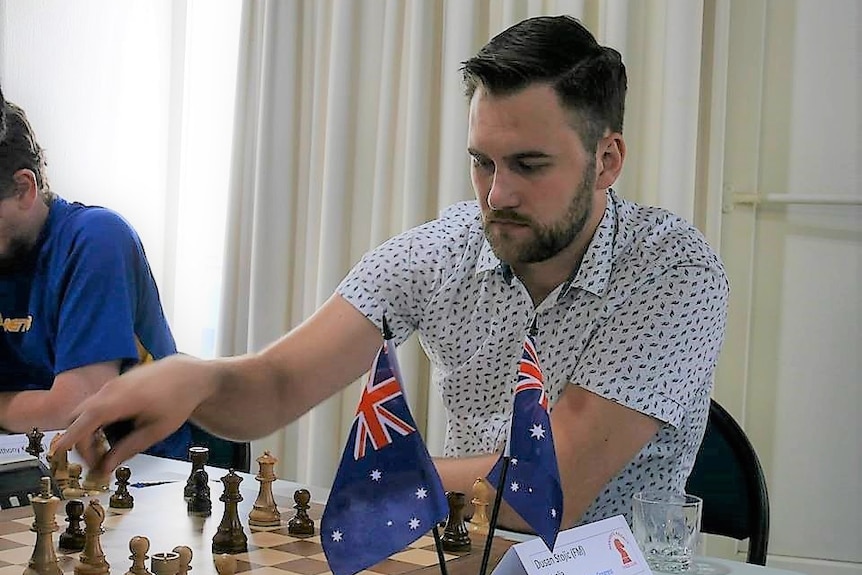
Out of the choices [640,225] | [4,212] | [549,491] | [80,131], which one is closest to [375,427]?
[549,491]

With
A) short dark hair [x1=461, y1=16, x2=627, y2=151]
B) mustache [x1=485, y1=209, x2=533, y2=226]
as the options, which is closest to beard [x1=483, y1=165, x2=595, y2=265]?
mustache [x1=485, y1=209, x2=533, y2=226]

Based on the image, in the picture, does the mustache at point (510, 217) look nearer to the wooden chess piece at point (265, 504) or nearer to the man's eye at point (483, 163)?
the man's eye at point (483, 163)

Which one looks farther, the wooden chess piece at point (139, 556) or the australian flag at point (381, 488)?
the wooden chess piece at point (139, 556)

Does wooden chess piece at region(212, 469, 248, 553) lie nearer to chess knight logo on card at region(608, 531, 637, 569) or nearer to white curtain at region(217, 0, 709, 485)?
chess knight logo on card at region(608, 531, 637, 569)

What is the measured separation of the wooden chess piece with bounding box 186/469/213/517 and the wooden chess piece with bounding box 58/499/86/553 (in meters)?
0.20

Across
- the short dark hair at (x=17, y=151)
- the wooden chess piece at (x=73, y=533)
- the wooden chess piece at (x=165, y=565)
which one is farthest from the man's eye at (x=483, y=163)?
the short dark hair at (x=17, y=151)

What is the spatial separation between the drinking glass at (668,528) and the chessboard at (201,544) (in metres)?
0.17

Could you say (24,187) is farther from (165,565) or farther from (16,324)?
(165,565)

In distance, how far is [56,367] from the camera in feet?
7.75

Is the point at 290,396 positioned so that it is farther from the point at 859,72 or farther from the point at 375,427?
the point at 859,72

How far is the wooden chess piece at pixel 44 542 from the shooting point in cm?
119

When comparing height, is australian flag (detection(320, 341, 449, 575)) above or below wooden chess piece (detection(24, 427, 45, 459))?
above

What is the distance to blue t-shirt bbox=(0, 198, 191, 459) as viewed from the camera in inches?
93.4

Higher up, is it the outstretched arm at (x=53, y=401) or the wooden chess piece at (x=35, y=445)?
the wooden chess piece at (x=35, y=445)
